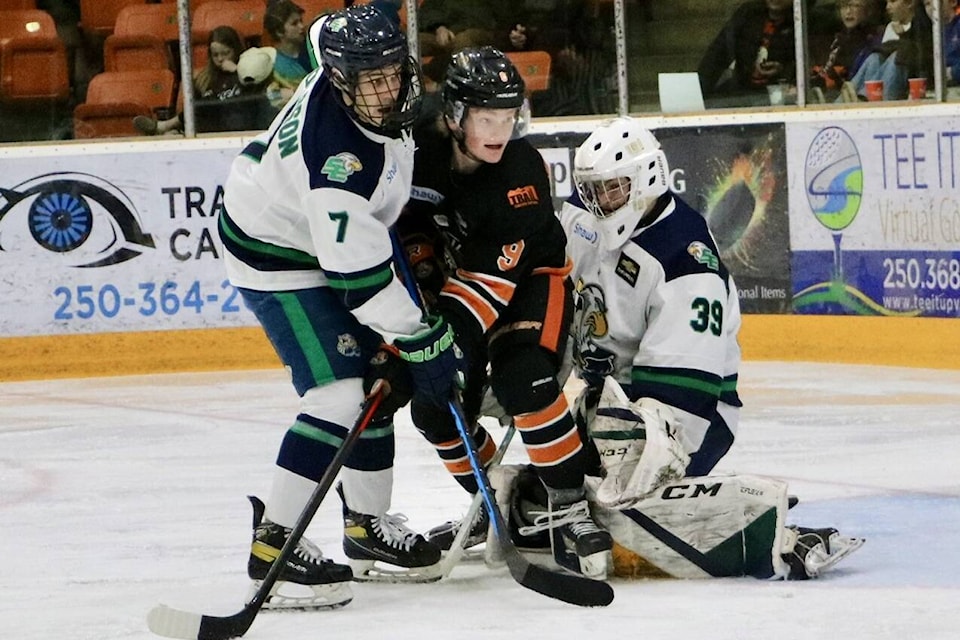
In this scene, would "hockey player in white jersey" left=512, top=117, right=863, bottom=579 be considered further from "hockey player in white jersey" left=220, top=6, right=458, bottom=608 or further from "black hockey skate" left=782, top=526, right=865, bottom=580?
"hockey player in white jersey" left=220, top=6, right=458, bottom=608

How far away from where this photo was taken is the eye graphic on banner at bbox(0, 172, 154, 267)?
7137 mm

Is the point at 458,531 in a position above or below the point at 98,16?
below

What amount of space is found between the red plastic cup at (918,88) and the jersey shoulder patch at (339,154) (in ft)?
12.3

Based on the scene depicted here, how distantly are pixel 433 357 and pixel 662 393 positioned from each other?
0.49 m

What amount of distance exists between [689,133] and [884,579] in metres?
3.86

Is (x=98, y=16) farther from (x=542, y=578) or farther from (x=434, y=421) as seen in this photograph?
(x=542, y=578)

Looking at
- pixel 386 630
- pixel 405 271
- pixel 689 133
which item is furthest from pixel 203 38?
pixel 386 630

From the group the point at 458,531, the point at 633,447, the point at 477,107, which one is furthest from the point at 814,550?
the point at 477,107

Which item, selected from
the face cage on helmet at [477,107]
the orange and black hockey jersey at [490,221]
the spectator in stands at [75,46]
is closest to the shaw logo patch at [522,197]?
the orange and black hockey jersey at [490,221]

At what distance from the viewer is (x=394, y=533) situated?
3.44 metres

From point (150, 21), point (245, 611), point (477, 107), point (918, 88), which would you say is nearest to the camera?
point (245, 611)

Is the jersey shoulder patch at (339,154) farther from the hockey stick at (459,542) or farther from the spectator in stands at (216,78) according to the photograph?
the spectator in stands at (216,78)

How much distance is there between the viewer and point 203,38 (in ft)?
24.0

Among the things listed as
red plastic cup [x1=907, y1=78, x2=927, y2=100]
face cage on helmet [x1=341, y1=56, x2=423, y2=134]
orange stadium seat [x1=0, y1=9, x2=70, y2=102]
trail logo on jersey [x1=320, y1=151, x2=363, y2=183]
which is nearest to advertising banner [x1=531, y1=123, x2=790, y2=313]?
red plastic cup [x1=907, y1=78, x2=927, y2=100]
